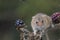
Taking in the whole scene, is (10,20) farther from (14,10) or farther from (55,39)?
(55,39)

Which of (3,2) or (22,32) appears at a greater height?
(3,2)

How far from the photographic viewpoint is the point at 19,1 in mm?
1751

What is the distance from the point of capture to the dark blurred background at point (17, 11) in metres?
1.67

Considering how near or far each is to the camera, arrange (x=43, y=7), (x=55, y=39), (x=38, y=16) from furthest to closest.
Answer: (x=43, y=7), (x=38, y=16), (x=55, y=39)

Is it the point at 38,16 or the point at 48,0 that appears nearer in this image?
the point at 38,16

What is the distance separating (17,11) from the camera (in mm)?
1740

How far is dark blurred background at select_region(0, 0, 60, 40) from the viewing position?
1.67 metres

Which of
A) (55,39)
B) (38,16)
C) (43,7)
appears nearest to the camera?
(55,39)

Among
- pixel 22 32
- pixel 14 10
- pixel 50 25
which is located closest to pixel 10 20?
pixel 14 10

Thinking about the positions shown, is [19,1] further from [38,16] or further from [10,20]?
[38,16]

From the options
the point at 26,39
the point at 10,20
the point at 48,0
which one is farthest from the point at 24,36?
the point at 48,0

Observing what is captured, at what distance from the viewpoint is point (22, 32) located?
1464 mm

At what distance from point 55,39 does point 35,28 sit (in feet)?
0.61

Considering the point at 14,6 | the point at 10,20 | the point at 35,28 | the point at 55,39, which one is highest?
the point at 14,6
